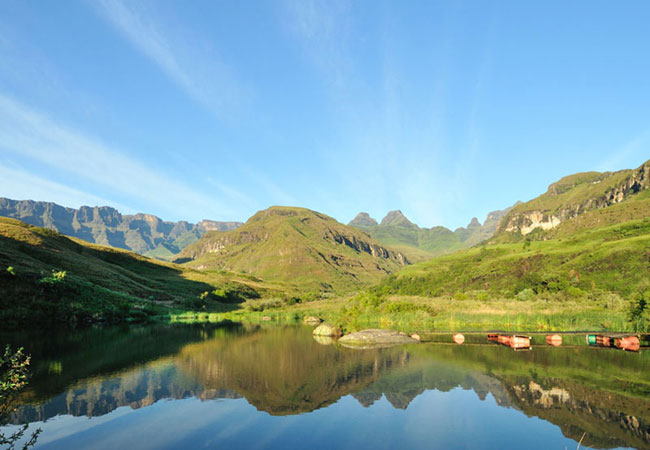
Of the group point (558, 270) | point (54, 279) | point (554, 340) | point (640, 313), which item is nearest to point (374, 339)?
point (554, 340)

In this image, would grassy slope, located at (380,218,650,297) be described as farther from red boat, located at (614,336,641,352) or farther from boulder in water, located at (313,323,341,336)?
boulder in water, located at (313,323,341,336)

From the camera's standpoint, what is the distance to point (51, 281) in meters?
69.6

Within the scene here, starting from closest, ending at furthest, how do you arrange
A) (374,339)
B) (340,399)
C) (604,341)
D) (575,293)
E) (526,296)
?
(340,399), (604,341), (374,339), (575,293), (526,296)

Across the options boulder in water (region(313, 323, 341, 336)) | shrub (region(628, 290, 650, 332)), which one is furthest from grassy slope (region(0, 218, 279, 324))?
shrub (region(628, 290, 650, 332))

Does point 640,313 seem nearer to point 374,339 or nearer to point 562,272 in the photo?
point 374,339

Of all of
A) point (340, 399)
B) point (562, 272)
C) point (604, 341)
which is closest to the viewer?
point (340, 399)

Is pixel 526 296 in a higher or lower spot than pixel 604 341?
higher

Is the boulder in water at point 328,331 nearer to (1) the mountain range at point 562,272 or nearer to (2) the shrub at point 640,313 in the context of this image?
(1) the mountain range at point 562,272

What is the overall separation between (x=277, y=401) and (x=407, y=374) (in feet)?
42.1

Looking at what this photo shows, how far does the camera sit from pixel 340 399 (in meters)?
24.0

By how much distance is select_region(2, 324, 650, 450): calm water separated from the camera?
17.4 m

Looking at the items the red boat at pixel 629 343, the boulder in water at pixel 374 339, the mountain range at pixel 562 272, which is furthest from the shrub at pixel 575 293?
the boulder in water at pixel 374 339

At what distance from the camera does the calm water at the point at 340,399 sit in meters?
17.4

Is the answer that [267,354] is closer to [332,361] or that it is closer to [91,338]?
[332,361]
